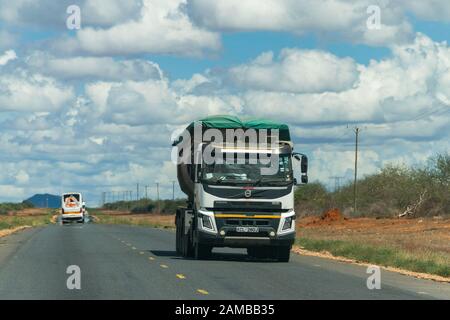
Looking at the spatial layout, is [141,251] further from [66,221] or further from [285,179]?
[66,221]

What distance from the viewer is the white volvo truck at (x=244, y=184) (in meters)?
28.6

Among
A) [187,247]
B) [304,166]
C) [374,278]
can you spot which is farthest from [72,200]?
[374,278]

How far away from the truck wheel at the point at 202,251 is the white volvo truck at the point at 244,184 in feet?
1.85

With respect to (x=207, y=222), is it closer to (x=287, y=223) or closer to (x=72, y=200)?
(x=287, y=223)

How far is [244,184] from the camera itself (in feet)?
93.4

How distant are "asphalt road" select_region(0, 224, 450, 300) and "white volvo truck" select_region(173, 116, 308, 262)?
839 mm

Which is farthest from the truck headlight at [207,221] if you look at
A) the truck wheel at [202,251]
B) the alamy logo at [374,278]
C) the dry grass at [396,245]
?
the dry grass at [396,245]

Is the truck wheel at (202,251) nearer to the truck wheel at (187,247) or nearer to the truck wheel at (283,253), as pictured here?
the truck wheel at (187,247)

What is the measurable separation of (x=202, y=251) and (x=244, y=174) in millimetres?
3338

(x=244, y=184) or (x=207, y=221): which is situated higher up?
(x=244, y=184)

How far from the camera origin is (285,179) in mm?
28641

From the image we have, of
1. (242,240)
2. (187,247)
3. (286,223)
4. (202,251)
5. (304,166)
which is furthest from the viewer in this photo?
(187,247)

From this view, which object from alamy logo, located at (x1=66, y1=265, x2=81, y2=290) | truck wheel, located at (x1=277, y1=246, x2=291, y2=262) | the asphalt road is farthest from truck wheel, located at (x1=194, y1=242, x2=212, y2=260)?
alamy logo, located at (x1=66, y1=265, x2=81, y2=290)
